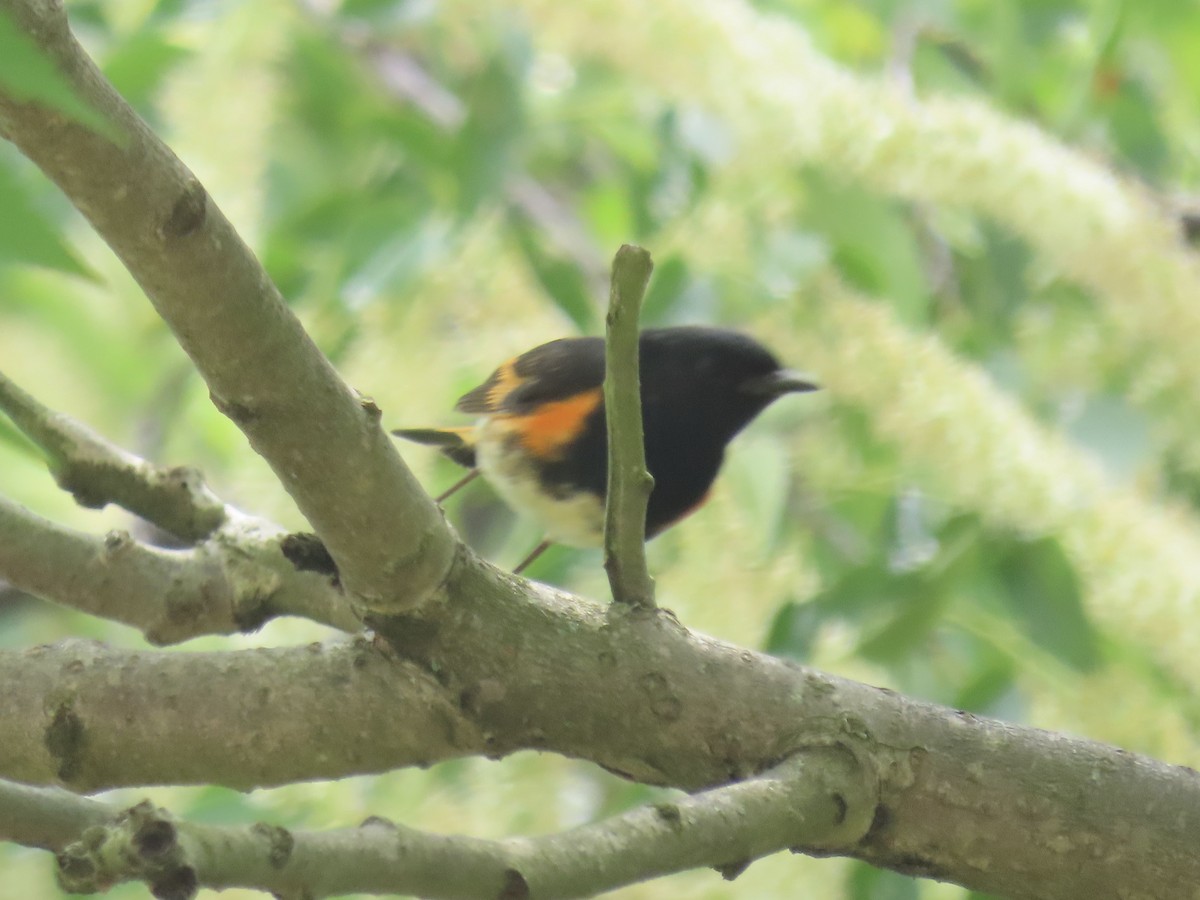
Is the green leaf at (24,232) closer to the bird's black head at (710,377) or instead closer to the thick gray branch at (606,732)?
the thick gray branch at (606,732)

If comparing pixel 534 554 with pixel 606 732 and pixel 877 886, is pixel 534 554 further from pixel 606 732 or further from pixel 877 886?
pixel 606 732

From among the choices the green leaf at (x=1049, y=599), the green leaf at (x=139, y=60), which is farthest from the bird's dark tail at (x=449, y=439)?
A: the green leaf at (x=1049, y=599)

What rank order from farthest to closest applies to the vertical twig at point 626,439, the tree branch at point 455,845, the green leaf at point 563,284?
the green leaf at point 563,284
the vertical twig at point 626,439
the tree branch at point 455,845

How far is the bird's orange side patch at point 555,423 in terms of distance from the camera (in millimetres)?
1441

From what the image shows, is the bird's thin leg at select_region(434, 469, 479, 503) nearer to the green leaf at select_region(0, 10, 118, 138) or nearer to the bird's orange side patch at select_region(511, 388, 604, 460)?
the bird's orange side patch at select_region(511, 388, 604, 460)

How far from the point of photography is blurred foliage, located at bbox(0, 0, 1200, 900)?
1272 mm

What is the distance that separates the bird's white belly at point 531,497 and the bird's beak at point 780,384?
23cm

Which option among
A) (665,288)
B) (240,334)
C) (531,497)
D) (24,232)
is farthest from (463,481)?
(24,232)

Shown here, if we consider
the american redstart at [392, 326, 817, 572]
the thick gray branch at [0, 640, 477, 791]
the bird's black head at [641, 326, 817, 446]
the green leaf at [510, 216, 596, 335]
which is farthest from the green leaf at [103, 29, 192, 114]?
the thick gray branch at [0, 640, 477, 791]

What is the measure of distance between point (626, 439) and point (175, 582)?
1.32 feet

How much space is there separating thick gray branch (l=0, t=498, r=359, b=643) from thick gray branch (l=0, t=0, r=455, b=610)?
223 mm

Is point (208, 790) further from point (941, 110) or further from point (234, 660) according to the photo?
point (941, 110)

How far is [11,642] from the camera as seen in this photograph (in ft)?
8.10

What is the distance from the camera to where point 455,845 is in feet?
1.89
